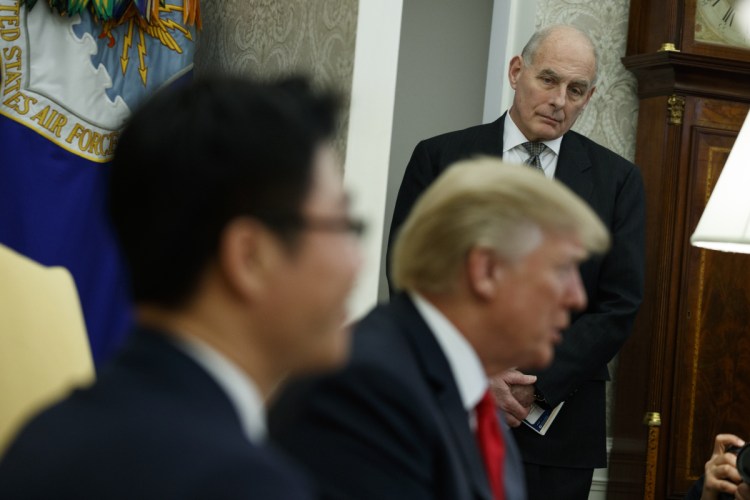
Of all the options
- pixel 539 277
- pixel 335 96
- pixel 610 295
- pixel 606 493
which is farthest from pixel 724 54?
pixel 335 96

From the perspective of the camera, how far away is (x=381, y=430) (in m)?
1.57

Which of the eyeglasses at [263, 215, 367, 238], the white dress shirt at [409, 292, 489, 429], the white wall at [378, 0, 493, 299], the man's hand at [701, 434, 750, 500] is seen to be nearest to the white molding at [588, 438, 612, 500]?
the white wall at [378, 0, 493, 299]

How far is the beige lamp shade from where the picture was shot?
1537 mm

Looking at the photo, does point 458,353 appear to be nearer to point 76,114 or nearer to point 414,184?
point 414,184

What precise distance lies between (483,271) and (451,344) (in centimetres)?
12

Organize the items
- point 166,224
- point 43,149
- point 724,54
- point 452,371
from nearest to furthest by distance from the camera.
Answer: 1. point 166,224
2. point 452,371
3. point 43,149
4. point 724,54

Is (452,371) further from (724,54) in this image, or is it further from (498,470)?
(724,54)

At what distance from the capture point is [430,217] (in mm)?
1753

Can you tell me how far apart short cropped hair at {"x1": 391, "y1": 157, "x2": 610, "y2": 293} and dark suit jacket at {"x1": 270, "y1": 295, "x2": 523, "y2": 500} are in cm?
15

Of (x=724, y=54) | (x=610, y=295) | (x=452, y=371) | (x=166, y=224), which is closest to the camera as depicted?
(x=166, y=224)

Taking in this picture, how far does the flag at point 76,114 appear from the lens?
4.11 metres

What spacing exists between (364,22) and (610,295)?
1.13 metres

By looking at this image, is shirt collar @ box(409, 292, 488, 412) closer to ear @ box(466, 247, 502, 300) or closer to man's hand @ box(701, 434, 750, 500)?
ear @ box(466, 247, 502, 300)

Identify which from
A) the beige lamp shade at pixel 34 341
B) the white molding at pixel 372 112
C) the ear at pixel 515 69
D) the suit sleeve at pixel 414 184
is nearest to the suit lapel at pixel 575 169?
the ear at pixel 515 69
